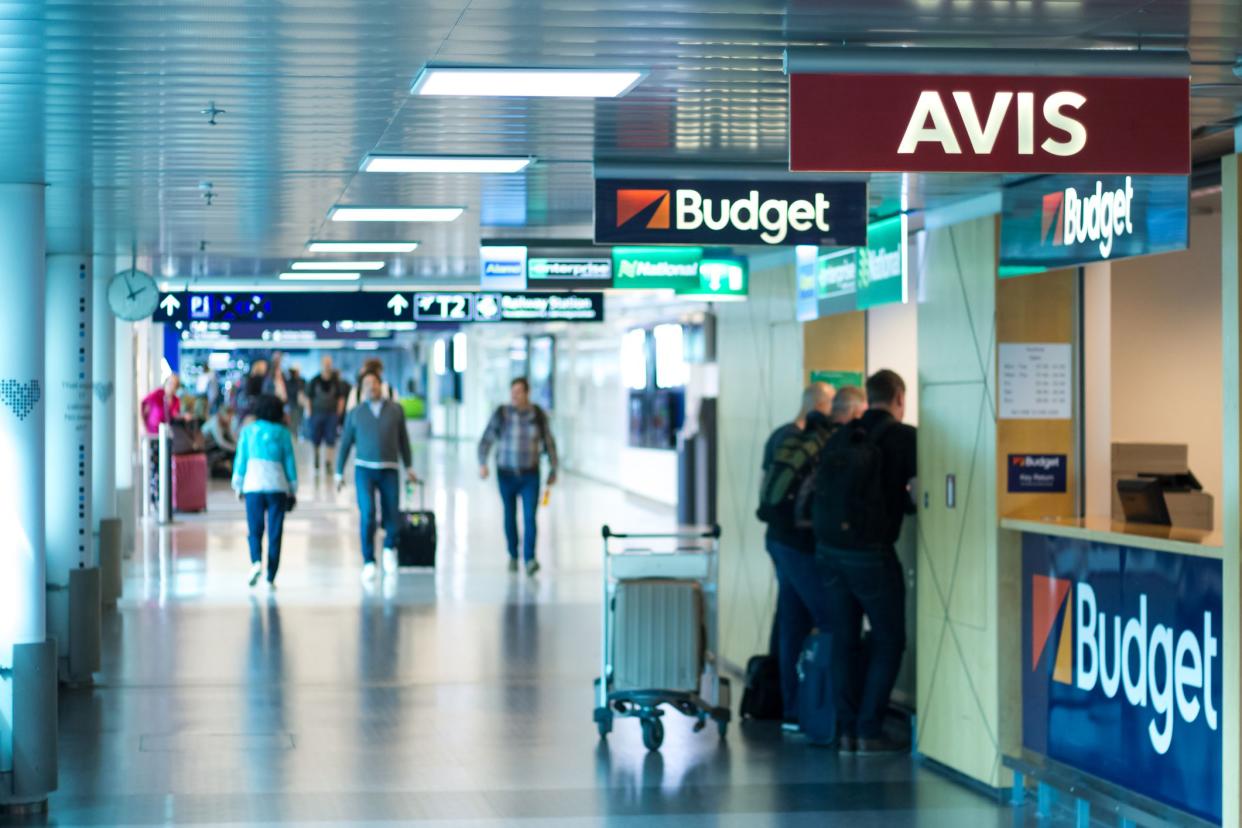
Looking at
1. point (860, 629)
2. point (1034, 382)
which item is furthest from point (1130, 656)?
point (860, 629)

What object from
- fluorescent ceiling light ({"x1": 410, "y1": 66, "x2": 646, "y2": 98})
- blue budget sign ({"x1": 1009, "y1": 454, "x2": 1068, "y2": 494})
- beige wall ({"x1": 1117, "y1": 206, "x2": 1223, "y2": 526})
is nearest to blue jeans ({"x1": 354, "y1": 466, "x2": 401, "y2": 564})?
beige wall ({"x1": 1117, "y1": 206, "x2": 1223, "y2": 526})

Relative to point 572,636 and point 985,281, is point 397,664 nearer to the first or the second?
point 572,636

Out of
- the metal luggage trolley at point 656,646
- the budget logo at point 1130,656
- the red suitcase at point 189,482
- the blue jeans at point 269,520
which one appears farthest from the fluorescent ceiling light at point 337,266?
the red suitcase at point 189,482

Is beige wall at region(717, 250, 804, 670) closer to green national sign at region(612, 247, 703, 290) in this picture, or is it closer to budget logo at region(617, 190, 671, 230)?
green national sign at region(612, 247, 703, 290)

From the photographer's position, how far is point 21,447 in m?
8.19

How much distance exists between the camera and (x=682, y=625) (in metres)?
9.27

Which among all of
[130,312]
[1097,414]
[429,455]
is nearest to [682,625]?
[1097,414]

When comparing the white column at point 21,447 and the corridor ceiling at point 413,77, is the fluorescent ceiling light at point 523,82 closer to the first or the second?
the corridor ceiling at point 413,77

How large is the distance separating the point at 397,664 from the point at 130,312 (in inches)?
135

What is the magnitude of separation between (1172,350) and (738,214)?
3868mm

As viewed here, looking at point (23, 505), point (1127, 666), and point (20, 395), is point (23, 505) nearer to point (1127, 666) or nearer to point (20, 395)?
point (20, 395)

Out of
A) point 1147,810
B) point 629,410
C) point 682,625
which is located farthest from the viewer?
point 629,410

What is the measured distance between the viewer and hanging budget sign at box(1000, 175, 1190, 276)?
6.79 meters

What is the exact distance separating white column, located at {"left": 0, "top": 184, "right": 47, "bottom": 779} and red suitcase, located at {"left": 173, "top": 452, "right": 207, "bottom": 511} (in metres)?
15.5
